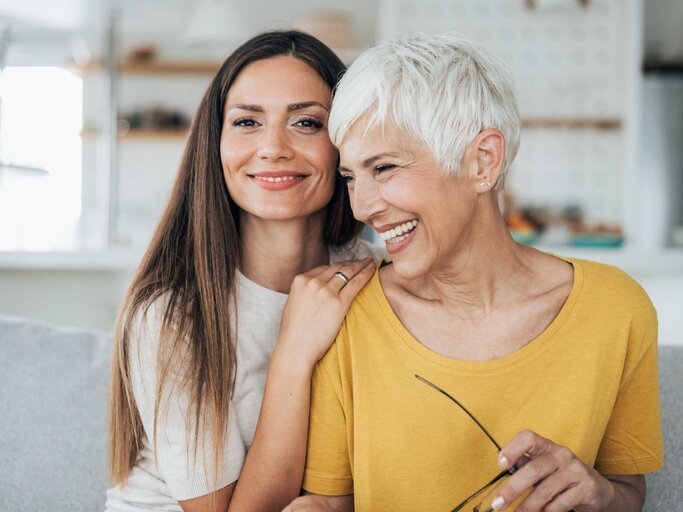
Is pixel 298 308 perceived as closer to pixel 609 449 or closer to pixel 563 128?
pixel 609 449

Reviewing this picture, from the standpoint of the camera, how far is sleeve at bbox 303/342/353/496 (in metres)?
1.44

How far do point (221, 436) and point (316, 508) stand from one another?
8.9 inches

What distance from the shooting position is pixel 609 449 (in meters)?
1.44

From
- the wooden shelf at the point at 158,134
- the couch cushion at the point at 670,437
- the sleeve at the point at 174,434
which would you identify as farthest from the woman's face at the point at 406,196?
the wooden shelf at the point at 158,134

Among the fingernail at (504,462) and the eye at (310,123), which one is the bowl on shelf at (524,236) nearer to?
the eye at (310,123)

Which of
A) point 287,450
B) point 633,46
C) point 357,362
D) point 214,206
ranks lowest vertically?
point 287,450

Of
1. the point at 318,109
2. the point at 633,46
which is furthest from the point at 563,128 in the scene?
the point at 318,109

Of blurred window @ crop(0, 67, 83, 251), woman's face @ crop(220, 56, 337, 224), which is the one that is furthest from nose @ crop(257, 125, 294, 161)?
blurred window @ crop(0, 67, 83, 251)

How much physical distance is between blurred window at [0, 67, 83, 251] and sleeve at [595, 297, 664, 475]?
6.41 m

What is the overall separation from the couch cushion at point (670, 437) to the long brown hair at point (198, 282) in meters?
0.79

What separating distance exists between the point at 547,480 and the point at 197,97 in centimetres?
607

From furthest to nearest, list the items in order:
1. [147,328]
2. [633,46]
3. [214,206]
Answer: [633,46], [214,206], [147,328]

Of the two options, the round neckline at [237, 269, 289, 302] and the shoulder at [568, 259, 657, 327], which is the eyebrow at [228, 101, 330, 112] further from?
the shoulder at [568, 259, 657, 327]

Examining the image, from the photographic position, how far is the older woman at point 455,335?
1.33 m
